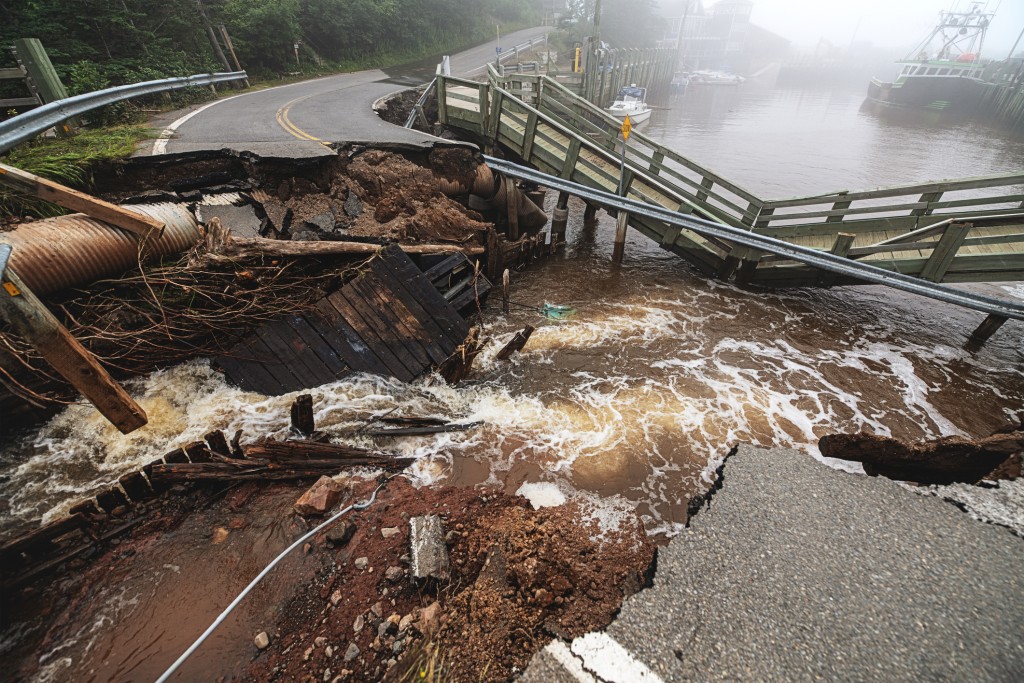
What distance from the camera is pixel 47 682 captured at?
279 centimetres

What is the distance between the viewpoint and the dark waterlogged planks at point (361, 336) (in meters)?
5.46

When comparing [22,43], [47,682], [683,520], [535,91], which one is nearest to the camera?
[47,682]

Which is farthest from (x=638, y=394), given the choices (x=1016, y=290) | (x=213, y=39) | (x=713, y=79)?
(x=713, y=79)

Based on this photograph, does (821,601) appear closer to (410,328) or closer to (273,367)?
(410,328)

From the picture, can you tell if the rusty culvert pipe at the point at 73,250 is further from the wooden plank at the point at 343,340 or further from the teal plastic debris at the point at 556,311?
the teal plastic debris at the point at 556,311

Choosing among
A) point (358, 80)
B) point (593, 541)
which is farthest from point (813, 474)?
point (358, 80)

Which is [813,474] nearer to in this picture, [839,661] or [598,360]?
[839,661]

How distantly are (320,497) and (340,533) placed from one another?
0.50m

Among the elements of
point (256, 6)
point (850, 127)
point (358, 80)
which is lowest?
point (850, 127)

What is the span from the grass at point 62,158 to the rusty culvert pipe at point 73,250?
3.41 feet

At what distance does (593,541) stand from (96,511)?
4.50m

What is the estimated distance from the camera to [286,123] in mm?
9727

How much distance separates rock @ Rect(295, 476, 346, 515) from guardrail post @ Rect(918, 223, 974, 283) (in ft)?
32.1

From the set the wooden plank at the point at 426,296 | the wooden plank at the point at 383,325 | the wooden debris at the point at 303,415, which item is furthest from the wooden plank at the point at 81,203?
the wooden debris at the point at 303,415
